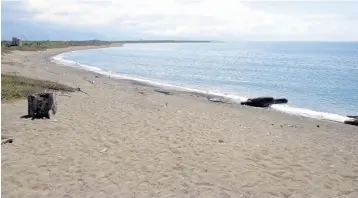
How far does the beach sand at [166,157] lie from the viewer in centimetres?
795

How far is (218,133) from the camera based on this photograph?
13469 mm

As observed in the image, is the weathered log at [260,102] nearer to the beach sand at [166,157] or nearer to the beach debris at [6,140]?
the beach sand at [166,157]

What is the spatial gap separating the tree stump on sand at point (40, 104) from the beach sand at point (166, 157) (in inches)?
18.0

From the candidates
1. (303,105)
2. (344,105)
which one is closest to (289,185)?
(303,105)

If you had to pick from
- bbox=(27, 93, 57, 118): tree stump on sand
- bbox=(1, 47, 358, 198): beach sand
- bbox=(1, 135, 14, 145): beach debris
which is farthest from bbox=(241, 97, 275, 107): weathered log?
bbox=(1, 135, 14, 145): beach debris

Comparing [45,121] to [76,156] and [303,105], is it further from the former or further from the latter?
[303,105]

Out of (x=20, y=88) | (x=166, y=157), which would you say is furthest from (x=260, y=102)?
(x=166, y=157)

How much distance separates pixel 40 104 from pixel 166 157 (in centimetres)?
650

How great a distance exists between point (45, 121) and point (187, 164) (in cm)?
666

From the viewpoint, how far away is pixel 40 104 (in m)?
13.9

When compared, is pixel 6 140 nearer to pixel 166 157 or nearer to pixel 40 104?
pixel 40 104

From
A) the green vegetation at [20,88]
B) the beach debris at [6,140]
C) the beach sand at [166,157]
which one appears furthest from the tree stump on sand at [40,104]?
the green vegetation at [20,88]

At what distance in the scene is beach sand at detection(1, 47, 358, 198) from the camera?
26.1 feet

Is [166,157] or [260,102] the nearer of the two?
[166,157]
